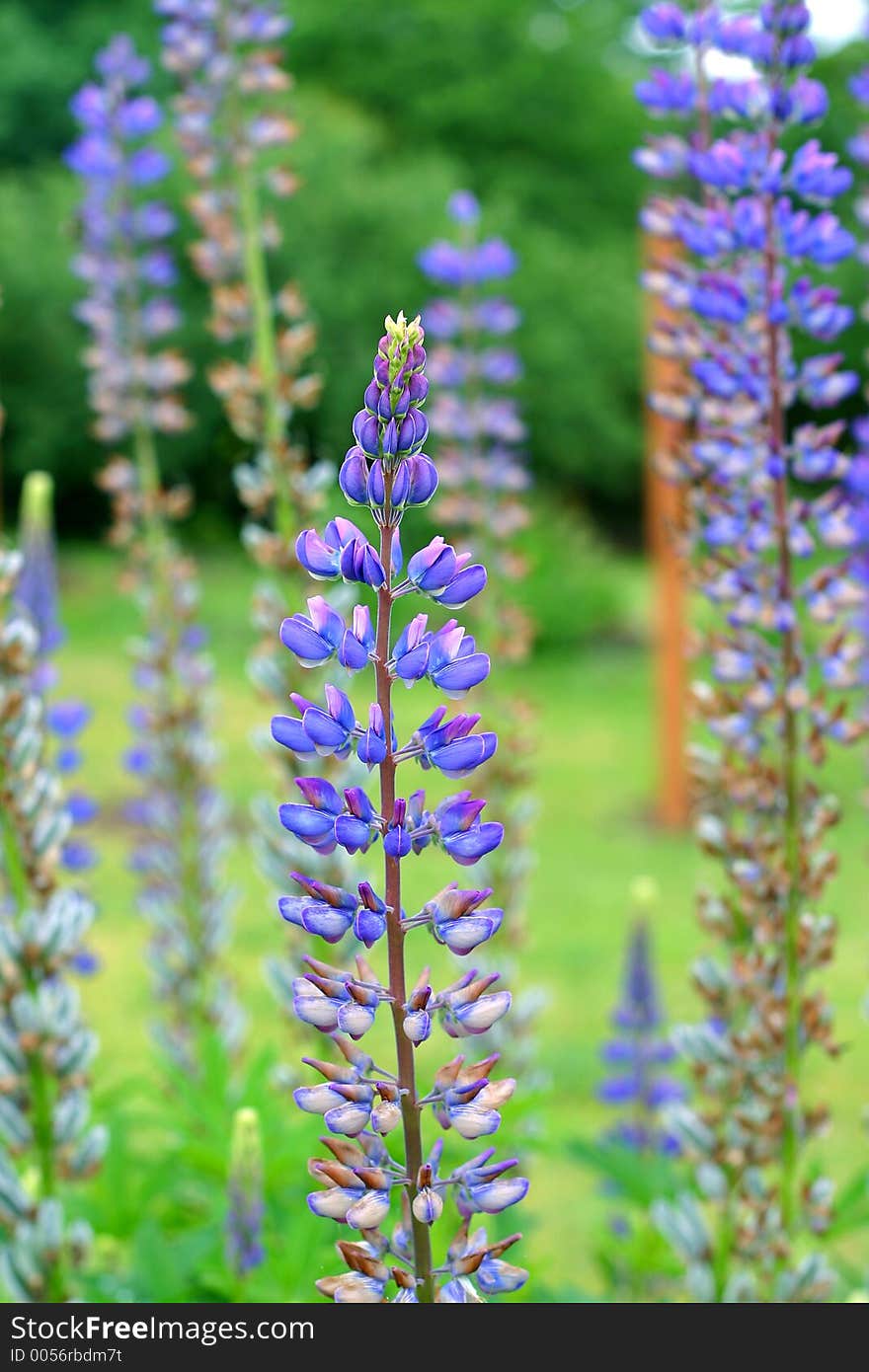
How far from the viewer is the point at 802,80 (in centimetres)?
224

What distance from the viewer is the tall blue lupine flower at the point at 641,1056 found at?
3.50 m

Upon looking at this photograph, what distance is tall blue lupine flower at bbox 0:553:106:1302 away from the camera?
2188 mm

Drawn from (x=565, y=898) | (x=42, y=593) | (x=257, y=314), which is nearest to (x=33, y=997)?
(x=42, y=593)

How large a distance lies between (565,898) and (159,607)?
19.7 feet

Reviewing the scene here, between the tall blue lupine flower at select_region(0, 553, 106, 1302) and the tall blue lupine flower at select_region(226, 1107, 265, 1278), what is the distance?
0.83 feet

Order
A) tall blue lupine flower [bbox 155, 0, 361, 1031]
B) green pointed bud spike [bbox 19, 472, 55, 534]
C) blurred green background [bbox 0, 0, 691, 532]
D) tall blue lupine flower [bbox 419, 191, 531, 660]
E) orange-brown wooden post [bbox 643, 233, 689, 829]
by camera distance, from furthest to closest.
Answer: blurred green background [bbox 0, 0, 691, 532] < orange-brown wooden post [bbox 643, 233, 689, 829] < tall blue lupine flower [bbox 419, 191, 531, 660] < tall blue lupine flower [bbox 155, 0, 361, 1031] < green pointed bud spike [bbox 19, 472, 55, 534]

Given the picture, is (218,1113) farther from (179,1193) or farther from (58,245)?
(58,245)

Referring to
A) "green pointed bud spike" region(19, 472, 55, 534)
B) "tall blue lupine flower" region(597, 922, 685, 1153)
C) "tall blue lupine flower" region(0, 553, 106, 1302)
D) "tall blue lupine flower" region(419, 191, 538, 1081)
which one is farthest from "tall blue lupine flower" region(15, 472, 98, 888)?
"tall blue lupine flower" region(597, 922, 685, 1153)

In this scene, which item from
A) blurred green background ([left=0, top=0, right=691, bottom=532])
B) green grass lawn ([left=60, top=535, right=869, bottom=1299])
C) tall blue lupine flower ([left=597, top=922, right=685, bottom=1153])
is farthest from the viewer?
blurred green background ([left=0, top=0, right=691, bottom=532])

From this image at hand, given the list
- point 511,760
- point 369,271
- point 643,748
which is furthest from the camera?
point 369,271

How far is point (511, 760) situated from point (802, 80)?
171 centimetres

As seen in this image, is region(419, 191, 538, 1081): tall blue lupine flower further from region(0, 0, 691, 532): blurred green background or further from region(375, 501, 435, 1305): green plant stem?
region(0, 0, 691, 532): blurred green background

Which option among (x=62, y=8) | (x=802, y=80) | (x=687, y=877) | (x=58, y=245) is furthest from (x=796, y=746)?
(x=62, y=8)

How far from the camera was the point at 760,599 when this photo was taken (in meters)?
2.27
